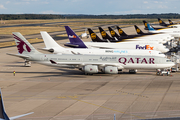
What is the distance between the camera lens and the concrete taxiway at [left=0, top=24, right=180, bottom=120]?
3072 centimetres

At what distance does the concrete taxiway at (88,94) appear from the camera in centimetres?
3072

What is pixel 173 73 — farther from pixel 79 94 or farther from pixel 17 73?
pixel 17 73

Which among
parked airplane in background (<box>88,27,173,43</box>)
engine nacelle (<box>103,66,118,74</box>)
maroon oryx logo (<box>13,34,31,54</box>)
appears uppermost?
parked airplane in background (<box>88,27,173,43</box>)

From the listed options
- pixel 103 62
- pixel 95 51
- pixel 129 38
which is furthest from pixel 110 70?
pixel 129 38

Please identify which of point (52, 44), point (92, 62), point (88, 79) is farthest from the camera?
point (52, 44)

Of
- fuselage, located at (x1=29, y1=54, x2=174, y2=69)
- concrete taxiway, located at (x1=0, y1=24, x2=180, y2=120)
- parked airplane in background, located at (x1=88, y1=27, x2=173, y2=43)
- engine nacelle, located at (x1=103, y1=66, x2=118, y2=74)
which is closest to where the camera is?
concrete taxiway, located at (x1=0, y1=24, x2=180, y2=120)

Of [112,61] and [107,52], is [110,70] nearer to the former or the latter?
[112,61]

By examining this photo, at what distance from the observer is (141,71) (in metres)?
56.0

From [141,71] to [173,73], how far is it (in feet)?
20.0

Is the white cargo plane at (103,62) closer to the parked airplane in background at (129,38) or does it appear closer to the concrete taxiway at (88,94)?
the concrete taxiway at (88,94)

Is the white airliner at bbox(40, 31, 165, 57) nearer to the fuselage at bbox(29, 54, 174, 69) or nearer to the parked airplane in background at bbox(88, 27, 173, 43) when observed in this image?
the fuselage at bbox(29, 54, 174, 69)

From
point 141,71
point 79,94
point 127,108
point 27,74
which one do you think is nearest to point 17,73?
point 27,74

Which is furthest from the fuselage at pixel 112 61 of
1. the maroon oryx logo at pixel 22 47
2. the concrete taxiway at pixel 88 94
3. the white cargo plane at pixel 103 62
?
the maroon oryx logo at pixel 22 47

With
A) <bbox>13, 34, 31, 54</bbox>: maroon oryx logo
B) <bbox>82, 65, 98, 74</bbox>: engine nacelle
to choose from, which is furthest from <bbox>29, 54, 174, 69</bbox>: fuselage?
<bbox>13, 34, 31, 54</bbox>: maroon oryx logo
